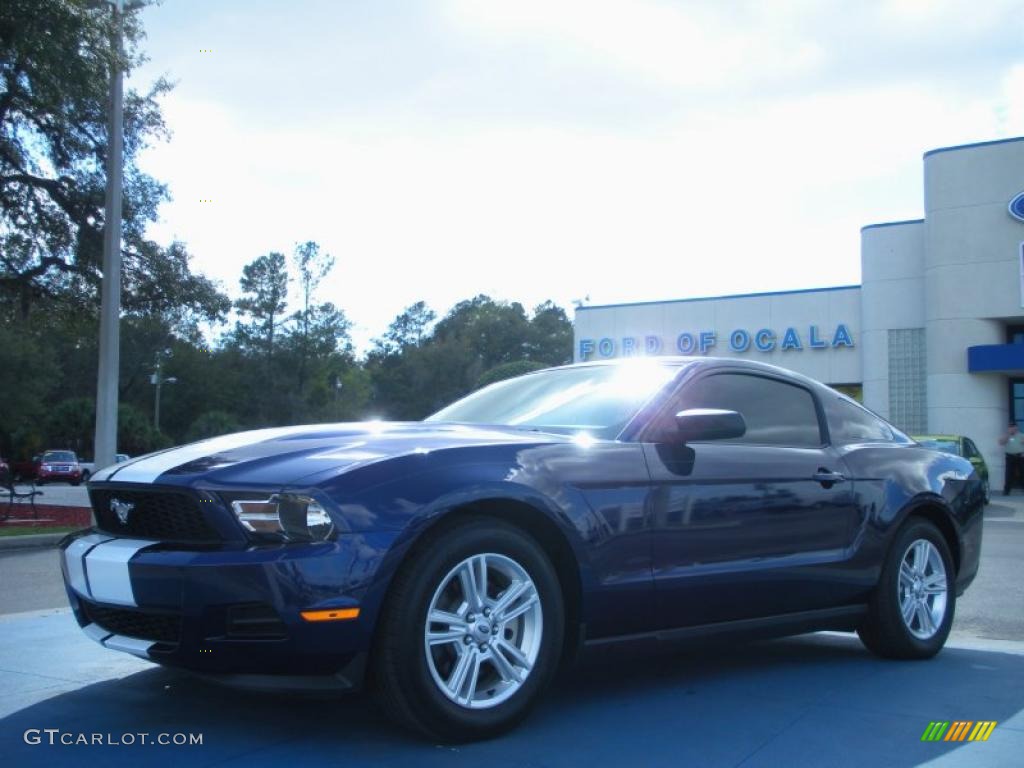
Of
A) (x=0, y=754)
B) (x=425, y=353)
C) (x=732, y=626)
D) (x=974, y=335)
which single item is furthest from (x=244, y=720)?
(x=425, y=353)

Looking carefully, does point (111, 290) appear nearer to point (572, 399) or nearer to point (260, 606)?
point (572, 399)

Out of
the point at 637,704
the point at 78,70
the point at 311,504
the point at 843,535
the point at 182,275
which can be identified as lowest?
the point at 637,704

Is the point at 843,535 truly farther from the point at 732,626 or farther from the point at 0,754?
the point at 0,754

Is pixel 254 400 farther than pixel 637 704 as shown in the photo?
Yes

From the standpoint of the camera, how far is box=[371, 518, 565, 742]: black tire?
11.3 ft

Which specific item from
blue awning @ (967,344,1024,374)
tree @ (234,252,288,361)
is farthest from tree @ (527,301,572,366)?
blue awning @ (967,344,1024,374)

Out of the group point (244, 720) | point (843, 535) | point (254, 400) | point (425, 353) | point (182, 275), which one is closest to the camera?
point (244, 720)

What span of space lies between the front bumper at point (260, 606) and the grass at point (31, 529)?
11610mm

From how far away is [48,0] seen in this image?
14.3 meters

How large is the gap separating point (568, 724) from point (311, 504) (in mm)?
1357

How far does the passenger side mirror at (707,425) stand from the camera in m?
4.33

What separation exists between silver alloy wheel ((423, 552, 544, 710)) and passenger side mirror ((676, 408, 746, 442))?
3.26 feet

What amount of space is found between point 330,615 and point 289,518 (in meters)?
0.35

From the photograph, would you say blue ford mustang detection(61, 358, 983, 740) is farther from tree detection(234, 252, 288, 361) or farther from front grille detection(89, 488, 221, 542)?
tree detection(234, 252, 288, 361)
